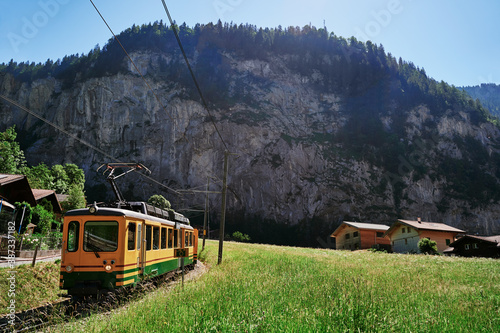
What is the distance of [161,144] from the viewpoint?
3447 inches

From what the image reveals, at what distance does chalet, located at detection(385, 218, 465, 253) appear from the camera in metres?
41.4

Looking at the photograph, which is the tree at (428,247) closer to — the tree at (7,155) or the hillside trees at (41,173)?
the hillside trees at (41,173)

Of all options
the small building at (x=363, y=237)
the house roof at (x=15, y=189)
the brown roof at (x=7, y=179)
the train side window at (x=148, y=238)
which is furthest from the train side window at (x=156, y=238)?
the small building at (x=363, y=237)

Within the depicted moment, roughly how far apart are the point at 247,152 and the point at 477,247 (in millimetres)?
58668

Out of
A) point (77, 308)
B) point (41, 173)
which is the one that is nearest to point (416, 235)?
point (77, 308)

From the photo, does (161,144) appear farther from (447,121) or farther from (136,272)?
(447,121)

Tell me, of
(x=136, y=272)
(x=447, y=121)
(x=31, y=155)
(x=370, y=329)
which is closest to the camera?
(x=370, y=329)

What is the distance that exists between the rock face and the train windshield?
6767 centimetres

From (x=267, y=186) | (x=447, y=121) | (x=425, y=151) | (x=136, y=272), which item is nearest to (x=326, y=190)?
(x=267, y=186)

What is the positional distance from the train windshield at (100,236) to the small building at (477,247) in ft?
140

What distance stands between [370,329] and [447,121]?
128118mm

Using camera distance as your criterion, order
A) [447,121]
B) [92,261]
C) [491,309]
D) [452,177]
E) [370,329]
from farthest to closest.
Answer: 1. [447,121]
2. [452,177]
3. [92,261]
4. [491,309]
5. [370,329]

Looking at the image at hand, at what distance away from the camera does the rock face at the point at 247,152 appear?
84.3 meters

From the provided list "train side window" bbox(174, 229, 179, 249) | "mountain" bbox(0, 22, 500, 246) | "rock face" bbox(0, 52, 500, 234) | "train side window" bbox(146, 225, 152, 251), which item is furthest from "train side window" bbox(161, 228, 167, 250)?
"mountain" bbox(0, 22, 500, 246)
